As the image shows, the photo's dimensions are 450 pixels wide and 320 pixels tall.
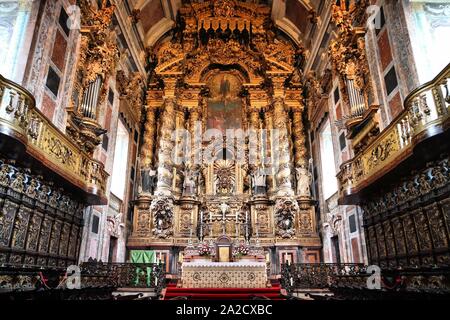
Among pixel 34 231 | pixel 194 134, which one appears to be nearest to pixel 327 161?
pixel 194 134

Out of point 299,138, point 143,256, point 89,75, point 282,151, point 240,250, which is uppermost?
point 299,138

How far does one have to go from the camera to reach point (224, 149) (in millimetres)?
17406

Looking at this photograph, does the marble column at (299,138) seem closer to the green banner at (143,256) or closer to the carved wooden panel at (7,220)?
the green banner at (143,256)

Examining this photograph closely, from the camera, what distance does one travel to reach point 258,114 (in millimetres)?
18031

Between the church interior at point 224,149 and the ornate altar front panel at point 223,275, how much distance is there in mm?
43

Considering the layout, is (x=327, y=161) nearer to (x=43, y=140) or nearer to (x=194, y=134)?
(x=194, y=134)

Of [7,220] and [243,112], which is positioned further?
[243,112]

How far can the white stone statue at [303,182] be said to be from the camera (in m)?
16.1

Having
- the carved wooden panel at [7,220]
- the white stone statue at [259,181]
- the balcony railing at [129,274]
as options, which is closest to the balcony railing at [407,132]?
the balcony railing at [129,274]

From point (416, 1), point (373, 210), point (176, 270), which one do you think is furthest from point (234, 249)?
point (416, 1)

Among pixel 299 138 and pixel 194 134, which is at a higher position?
pixel 194 134

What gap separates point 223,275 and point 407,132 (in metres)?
6.49
